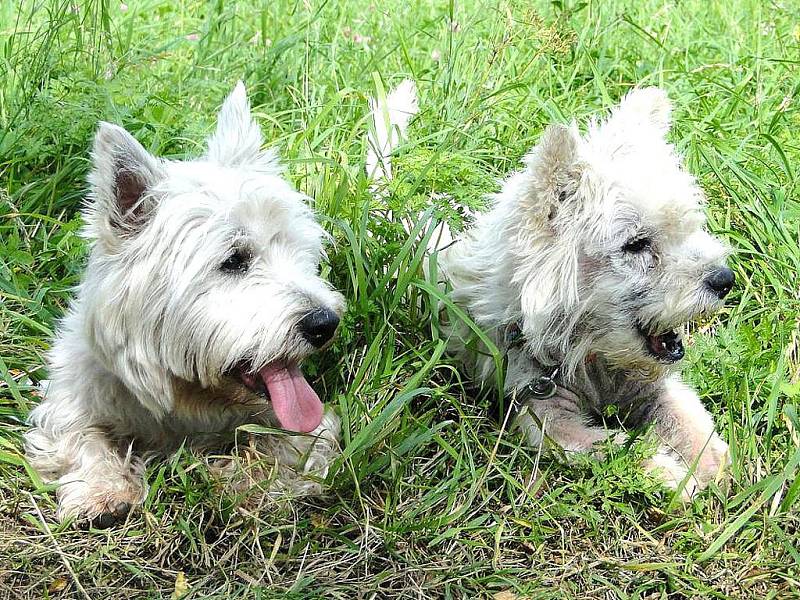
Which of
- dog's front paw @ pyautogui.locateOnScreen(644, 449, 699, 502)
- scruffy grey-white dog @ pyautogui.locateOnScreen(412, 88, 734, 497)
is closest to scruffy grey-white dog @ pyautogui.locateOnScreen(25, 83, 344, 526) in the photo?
scruffy grey-white dog @ pyautogui.locateOnScreen(412, 88, 734, 497)

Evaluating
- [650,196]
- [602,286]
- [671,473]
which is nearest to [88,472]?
[602,286]

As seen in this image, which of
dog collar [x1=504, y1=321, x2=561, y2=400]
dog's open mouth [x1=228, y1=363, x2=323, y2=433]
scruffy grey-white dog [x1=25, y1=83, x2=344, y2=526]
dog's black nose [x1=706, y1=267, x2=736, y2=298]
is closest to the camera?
scruffy grey-white dog [x1=25, y1=83, x2=344, y2=526]

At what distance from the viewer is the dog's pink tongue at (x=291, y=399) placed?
301 cm

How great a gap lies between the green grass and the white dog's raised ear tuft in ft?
2.41

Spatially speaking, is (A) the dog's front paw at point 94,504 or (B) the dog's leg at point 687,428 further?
(B) the dog's leg at point 687,428

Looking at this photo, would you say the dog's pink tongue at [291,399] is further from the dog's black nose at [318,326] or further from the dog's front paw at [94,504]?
the dog's front paw at [94,504]

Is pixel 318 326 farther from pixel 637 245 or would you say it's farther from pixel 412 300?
pixel 637 245

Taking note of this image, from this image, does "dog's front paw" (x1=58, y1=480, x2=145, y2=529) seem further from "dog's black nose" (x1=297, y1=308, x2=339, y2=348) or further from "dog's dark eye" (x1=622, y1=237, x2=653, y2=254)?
"dog's dark eye" (x1=622, y1=237, x2=653, y2=254)

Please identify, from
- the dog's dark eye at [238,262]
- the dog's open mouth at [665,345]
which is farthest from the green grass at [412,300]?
the dog's dark eye at [238,262]

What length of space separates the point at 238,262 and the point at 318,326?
1.08 ft

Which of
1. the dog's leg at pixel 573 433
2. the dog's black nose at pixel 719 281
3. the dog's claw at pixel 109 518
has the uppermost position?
the dog's black nose at pixel 719 281

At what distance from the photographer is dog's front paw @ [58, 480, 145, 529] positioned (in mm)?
3086

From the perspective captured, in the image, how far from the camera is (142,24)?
568cm

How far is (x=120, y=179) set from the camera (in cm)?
286
